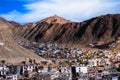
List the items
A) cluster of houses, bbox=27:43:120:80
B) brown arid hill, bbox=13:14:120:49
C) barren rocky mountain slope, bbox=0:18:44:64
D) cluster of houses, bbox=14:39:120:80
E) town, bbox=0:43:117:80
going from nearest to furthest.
→ town, bbox=0:43:117:80 < cluster of houses, bbox=14:39:120:80 < cluster of houses, bbox=27:43:120:80 < barren rocky mountain slope, bbox=0:18:44:64 < brown arid hill, bbox=13:14:120:49

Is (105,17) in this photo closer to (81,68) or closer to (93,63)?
(93,63)

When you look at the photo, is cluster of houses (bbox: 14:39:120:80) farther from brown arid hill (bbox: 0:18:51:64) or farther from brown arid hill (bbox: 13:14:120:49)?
brown arid hill (bbox: 13:14:120:49)

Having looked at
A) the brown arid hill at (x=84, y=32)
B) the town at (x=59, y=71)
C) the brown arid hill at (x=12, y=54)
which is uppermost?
the brown arid hill at (x=84, y=32)

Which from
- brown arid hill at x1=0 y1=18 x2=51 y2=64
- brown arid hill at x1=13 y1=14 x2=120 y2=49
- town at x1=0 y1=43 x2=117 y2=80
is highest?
brown arid hill at x1=13 y1=14 x2=120 y2=49

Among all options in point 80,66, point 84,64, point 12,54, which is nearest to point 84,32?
point 12,54

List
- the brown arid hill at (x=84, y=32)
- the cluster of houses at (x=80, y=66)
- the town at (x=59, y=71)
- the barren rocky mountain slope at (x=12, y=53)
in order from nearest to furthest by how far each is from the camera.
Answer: the town at (x=59, y=71), the cluster of houses at (x=80, y=66), the barren rocky mountain slope at (x=12, y=53), the brown arid hill at (x=84, y=32)

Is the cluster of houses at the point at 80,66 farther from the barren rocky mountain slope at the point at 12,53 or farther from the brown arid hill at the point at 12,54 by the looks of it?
the barren rocky mountain slope at the point at 12,53

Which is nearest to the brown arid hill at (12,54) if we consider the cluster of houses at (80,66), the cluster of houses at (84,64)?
the cluster of houses at (80,66)

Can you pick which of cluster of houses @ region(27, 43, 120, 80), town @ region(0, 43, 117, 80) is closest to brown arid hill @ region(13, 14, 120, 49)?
cluster of houses @ region(27, 43, 120, 80)

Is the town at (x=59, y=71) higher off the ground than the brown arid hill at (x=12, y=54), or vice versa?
the brown arid hill at (x=12, y=54)

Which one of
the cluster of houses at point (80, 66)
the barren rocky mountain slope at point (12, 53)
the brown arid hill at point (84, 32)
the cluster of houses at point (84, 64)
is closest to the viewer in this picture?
the cluster of houses at point (80, 66)
